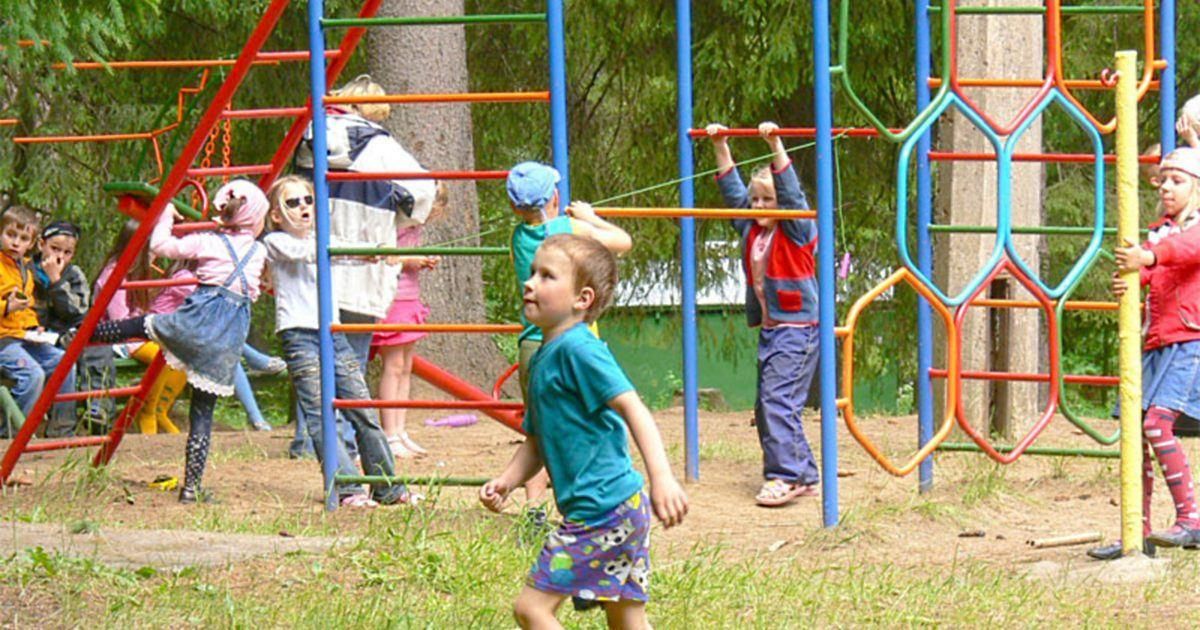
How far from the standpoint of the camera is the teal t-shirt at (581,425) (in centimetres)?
409

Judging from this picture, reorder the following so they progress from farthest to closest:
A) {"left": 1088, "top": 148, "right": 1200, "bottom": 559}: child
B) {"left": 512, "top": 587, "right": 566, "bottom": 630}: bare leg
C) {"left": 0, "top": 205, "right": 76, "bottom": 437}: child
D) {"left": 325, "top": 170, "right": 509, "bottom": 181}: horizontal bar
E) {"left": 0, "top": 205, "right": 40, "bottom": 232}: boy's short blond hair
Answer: {"left": 0, "top": 205, "right": 40, "bottom": 232}: boy's short blond hair < {"left": 0, "top": 205, "right": 76, "bottom": 437}: child < {"left": 325, "top": 170, "right": 509, "bottom": 181}: horizontal bar < {"left": 1088, "top": 148, "right": 1200, "bottom": 559}: child < {"left": 512, "top": 587, "right": 566, "bottom": 630}: bare leg

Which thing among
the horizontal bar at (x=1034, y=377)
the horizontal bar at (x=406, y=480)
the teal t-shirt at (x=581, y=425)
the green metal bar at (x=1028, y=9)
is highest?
the green metal bar at (x=1028, y=9)

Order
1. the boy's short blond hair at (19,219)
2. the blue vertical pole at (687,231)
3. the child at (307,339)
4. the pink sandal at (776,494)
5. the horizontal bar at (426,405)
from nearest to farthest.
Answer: the horizontal bar at (426,405), the child at (307,339), the pink sandal at (776,494), the blue vertical pole at (687,231), the boy's short blond hair at (19,219)

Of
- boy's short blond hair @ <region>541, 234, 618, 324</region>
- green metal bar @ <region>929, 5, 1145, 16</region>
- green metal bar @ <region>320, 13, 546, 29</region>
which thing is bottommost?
boy's short blond hair @ <region>541, 234, 618, 324</region>

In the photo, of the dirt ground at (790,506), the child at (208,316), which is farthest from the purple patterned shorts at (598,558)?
the child at (208,316)

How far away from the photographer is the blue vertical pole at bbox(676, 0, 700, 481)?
778 centimetres

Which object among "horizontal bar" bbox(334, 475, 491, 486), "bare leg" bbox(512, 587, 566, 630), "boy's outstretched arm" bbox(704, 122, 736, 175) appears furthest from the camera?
"boy's outstretched arm" bbox(704, 122, 736, 175)

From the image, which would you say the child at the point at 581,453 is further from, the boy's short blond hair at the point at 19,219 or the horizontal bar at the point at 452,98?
the boy's short blond hair at the point at 19,219

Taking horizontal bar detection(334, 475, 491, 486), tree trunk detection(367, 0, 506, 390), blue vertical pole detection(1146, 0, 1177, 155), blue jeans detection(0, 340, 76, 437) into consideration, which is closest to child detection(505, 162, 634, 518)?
horizontal bar detection(334, 475, 491, 486)

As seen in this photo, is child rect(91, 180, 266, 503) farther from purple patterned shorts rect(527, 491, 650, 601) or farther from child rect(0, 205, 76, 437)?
purple patterned shorts rect(527, 491, 650, 601)

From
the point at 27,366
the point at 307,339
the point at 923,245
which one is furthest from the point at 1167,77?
the point at 27,366

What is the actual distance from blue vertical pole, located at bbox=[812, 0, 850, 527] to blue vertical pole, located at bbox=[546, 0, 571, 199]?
0.90 metres

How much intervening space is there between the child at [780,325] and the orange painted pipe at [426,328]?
1.45m

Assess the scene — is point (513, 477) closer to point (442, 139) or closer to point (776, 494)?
point (776, 494)
